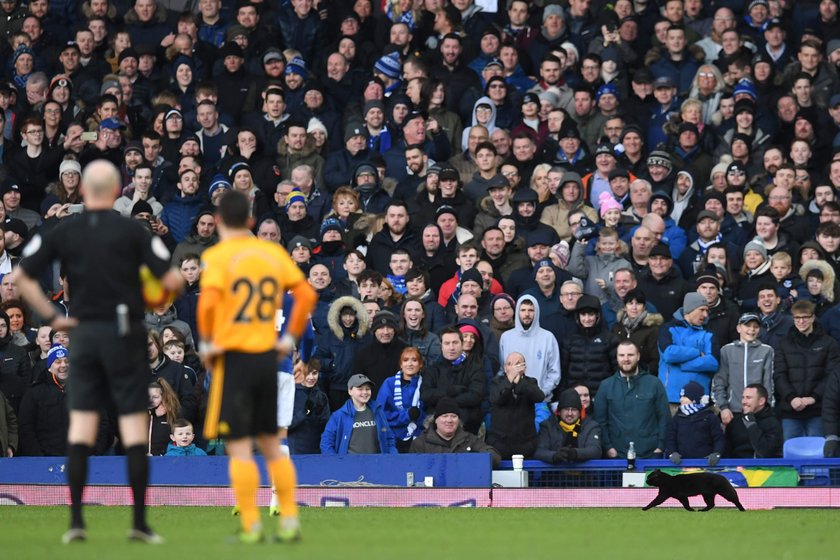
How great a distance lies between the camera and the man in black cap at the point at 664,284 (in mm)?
17719

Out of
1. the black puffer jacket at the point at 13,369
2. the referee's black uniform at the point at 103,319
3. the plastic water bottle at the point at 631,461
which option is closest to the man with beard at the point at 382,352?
the plastic water bottle at the point at 631,461

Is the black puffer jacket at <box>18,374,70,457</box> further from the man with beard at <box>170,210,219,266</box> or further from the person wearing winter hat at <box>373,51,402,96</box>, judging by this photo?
the person wearing winter hat at <box>373,51,402,96</box>

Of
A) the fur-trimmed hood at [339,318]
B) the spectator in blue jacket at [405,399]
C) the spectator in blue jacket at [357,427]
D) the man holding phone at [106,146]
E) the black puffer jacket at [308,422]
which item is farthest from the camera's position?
the man holding phone at [106,146]

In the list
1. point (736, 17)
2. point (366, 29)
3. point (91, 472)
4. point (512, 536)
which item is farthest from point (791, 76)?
point (512, 536)

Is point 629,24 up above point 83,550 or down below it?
above

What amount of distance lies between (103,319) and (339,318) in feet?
27.9

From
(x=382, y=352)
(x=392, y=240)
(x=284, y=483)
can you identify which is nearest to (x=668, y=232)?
(x=392, y=240)

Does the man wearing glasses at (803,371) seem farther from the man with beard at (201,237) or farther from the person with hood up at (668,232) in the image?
the man with beard at (201,237)

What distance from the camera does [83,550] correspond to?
870 centimetres

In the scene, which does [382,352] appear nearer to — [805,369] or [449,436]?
[449,436]

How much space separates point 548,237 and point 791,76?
16.8 feet

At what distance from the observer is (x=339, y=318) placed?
57.8ft

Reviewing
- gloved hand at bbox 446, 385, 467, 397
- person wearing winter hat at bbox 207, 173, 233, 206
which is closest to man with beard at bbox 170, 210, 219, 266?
person wearing winter hat at bbox 207, 173, 233, 206

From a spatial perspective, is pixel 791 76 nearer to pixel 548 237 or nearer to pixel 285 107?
pixel 548 237
